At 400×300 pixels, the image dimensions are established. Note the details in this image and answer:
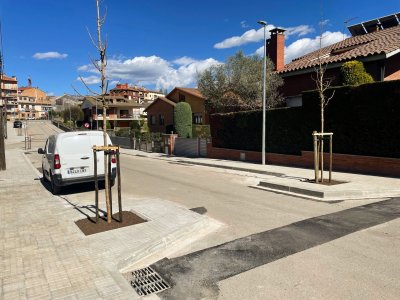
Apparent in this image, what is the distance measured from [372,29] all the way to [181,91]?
20.4m

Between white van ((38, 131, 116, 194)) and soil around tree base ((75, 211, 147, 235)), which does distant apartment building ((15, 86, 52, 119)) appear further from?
soil around tree base ((75, 211, 147, 235))

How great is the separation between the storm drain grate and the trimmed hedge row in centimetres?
1050

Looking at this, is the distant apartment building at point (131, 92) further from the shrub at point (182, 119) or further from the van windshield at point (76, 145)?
the van windshield at point (76, 145)

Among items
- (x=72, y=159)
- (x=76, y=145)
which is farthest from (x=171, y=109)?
(x=72, y=159)

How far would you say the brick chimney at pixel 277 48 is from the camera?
2470 centimetres

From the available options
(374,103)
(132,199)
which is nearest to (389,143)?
(374,103)

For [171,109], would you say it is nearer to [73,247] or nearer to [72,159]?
[72,159]

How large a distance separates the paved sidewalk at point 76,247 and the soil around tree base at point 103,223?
0.53ft

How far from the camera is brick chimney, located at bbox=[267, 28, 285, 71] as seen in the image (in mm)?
24703

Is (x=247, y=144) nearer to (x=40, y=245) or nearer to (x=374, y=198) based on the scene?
(x=374, y=198)

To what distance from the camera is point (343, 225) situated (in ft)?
21.8

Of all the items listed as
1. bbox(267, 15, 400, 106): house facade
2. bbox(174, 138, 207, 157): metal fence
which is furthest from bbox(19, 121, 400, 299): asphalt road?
bbox(174, 138, 207, 157): metal fence

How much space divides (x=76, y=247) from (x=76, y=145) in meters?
5.52

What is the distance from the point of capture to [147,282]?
15.0ft
